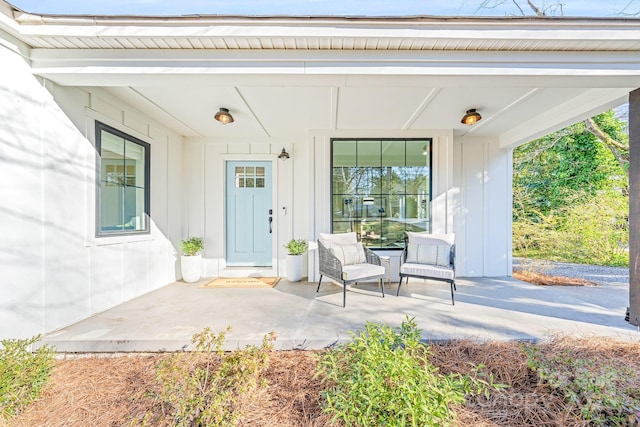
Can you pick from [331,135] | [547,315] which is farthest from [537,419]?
[331,135]

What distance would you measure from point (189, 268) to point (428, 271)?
11.5ft

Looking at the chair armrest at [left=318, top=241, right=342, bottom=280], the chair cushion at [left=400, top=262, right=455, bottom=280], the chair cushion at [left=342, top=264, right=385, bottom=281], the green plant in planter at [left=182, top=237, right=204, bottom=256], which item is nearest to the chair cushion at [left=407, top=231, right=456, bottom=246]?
the chair cushion at [left=400, top=262, right=455, bottom=280]

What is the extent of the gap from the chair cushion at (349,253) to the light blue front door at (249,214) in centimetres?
161

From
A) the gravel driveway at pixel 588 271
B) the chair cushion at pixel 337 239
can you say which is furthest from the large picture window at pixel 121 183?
the gravel driveway at pixel 588 271

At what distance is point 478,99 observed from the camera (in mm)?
3217

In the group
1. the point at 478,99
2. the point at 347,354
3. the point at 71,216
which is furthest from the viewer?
the point at 478,99

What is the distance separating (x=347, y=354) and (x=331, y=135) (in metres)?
3.33

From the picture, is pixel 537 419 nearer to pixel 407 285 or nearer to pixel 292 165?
pixel 407 285

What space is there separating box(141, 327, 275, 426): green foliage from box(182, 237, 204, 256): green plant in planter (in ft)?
8.46

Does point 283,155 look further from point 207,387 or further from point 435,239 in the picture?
point 207,387

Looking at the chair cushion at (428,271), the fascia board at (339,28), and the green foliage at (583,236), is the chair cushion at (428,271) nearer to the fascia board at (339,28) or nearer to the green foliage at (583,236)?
the fascia board at (339,28)

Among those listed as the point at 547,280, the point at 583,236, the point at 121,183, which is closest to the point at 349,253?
the point at 121,183

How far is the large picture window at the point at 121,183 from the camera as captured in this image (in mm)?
3135

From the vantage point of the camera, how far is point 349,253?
377 centimetres
